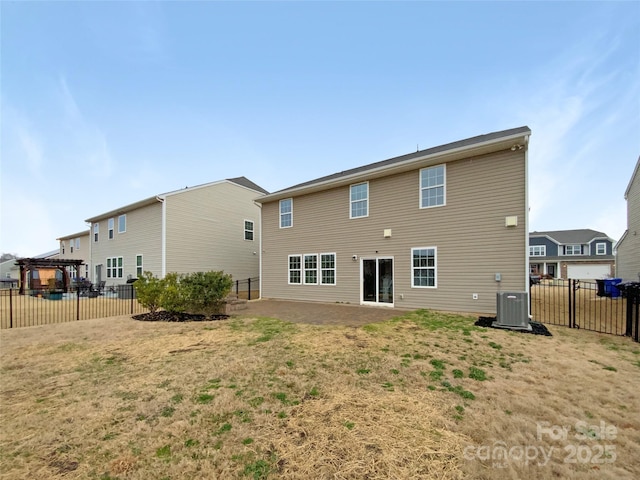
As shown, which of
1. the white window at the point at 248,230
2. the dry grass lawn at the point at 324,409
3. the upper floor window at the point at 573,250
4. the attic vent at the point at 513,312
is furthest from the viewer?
the upper floor window at the point at 573,250

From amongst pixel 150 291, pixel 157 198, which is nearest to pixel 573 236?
pixel 157 198

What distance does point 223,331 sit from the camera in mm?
7422

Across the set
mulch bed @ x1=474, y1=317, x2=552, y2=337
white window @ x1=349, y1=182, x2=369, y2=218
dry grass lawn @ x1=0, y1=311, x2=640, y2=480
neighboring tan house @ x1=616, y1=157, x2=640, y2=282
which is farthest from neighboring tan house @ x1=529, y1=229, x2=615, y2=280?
dry grass lawn @ x1=0, y1=311, x2=640, y2=480

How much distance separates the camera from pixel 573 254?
36375 mm

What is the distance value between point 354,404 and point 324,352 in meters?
2.07

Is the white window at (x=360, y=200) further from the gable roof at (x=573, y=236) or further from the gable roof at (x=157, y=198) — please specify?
the gable roof at (x=573, y=236)

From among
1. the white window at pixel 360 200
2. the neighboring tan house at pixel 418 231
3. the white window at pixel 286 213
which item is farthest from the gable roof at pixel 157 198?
the white window at pixel 360 200

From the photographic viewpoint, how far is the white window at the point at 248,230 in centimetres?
2011

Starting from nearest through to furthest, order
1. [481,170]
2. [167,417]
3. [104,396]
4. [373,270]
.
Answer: [167,417]
[104,396]
[481,170]
[373,270]

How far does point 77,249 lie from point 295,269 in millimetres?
26283

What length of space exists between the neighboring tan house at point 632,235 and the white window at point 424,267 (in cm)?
1221

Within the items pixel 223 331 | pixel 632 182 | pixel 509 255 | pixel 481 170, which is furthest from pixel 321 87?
pixel 632 182

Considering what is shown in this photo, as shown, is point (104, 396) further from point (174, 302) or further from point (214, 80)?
point (214, 80)

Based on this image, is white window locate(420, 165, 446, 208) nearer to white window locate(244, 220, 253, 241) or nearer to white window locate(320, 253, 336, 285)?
white window locate(320, 253, 336, 285)
